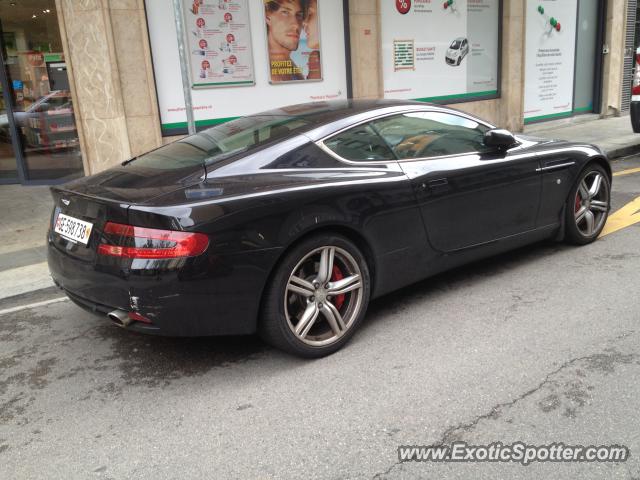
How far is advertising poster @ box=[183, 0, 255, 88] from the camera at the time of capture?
→ 873 centimetres

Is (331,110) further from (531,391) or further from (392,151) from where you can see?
(531,391)

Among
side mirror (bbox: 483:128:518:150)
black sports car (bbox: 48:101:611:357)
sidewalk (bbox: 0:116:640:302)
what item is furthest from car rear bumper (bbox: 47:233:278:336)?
sidewalk (bbox: 0:116:640:302)

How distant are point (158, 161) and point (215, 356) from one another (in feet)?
4.28

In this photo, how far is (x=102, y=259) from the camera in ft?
10.6

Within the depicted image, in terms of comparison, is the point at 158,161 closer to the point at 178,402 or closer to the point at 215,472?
the point at 178,402

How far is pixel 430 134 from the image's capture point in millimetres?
4344

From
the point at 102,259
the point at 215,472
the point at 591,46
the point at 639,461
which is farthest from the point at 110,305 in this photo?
the point at 591,46

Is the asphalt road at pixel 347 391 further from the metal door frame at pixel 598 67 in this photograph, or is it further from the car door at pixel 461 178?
the metal door frame at pixel 598 67

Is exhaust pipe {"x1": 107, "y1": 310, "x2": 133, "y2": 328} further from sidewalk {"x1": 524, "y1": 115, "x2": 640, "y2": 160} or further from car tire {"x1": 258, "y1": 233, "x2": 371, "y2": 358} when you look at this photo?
sidewalk {"x1": 524, "y1": 115, "x2": 640, "y2": 160}

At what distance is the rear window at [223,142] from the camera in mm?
3719

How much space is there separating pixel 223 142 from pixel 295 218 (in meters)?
0.93

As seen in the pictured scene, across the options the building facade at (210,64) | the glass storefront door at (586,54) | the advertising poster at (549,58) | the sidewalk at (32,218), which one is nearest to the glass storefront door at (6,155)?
the building facade at (210,64)

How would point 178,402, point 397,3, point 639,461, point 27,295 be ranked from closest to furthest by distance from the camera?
point 639,461
point 178,402
point 27,295
point 397,3

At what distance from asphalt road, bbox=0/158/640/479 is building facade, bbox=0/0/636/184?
3.06m
